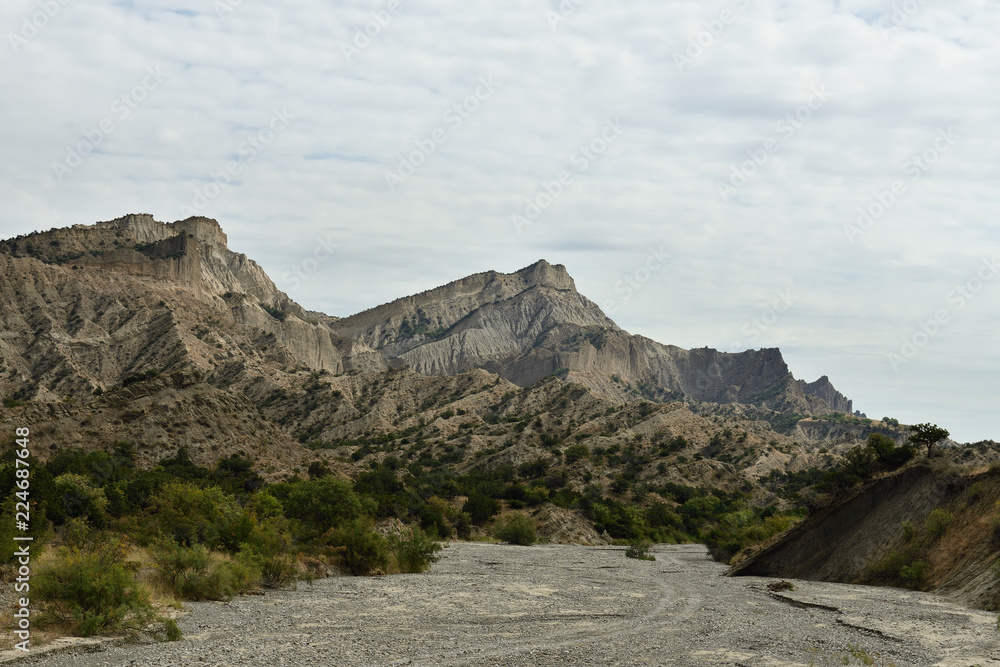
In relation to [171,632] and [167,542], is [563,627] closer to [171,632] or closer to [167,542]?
[171,632]

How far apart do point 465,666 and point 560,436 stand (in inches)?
3874

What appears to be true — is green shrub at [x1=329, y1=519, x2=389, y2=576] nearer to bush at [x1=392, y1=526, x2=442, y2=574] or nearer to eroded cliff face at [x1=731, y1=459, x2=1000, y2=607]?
bush at [x1=392, y1=526, x2=442, y2=574]

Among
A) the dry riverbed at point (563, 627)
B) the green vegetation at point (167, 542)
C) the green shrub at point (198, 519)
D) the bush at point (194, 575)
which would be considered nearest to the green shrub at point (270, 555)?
the green vegetation at point (167, 542)

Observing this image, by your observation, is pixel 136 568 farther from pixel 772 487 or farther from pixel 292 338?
pixel 292 338

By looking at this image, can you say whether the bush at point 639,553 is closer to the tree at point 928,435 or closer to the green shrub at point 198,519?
the tree at point 928,435

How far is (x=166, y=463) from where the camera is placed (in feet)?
210

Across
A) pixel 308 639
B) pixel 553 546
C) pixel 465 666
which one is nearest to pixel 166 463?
pixel 553 546

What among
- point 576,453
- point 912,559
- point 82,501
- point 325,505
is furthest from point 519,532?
point 912,559

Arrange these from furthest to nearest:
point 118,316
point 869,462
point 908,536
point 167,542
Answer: point 118,316 < point 869,462 < point 908,536 < point 167,542

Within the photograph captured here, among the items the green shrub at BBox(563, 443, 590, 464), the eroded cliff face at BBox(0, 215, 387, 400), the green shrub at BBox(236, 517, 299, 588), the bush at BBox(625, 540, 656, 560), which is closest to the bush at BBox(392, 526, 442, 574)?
the green shrub at BBox(236, 517, 299, 588)

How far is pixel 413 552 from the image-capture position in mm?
40000

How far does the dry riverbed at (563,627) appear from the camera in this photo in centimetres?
1778

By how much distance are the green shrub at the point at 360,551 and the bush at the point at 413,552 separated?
1.34 metres

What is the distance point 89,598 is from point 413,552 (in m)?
22.3
